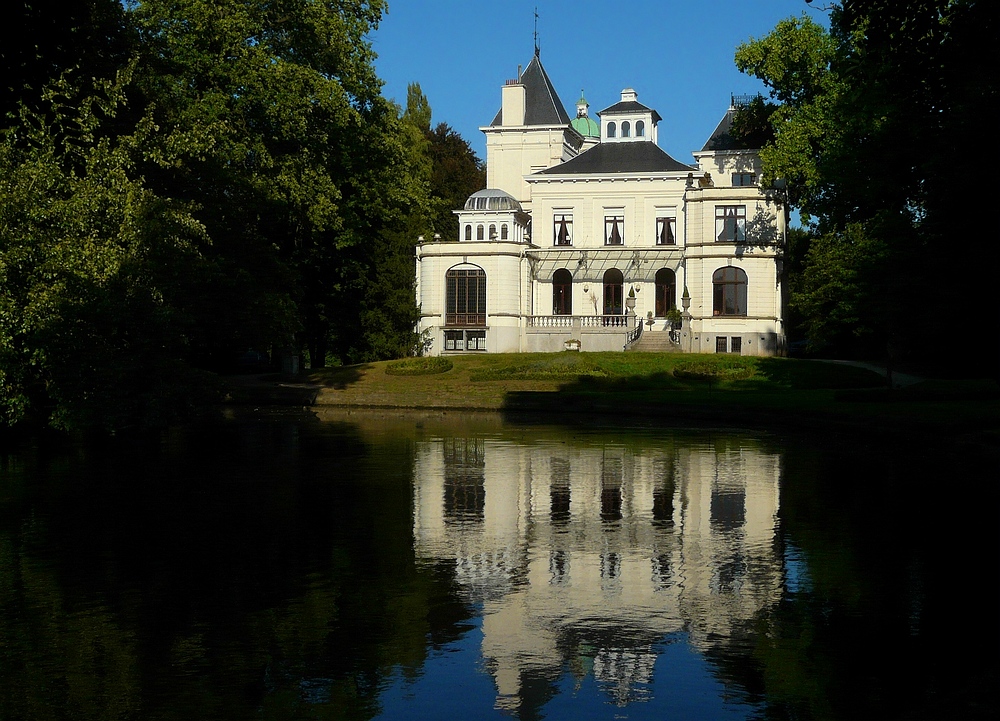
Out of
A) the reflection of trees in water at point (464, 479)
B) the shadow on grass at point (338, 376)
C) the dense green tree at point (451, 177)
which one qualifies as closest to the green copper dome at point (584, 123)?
the dense green tree at point (451, 177)

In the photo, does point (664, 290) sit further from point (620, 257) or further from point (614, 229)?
point (614, 229)

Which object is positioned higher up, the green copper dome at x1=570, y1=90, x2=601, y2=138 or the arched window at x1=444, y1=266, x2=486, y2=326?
the green copper dome at x1=570, y1=90, x2=601, y2=138

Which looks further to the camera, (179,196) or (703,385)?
(703,385)

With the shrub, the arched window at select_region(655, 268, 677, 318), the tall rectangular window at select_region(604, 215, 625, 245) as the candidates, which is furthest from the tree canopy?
the arched window at select_region(655, 268, 677, 318)

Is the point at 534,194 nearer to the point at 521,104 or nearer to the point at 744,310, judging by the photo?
the point at 521,104

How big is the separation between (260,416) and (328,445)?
11.9 m

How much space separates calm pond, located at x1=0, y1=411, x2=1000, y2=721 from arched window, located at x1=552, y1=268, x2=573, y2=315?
167 feet

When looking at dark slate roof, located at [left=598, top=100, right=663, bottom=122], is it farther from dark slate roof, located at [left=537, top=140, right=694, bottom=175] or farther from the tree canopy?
the tree canopy

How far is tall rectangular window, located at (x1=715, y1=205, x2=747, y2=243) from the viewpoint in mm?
68562

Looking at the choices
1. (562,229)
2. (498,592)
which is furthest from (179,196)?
(562,229)

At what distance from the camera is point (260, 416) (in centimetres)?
4075

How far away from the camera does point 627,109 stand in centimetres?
7606

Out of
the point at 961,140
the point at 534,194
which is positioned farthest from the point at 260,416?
the point at 534,194

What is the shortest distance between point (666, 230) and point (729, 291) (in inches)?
276
